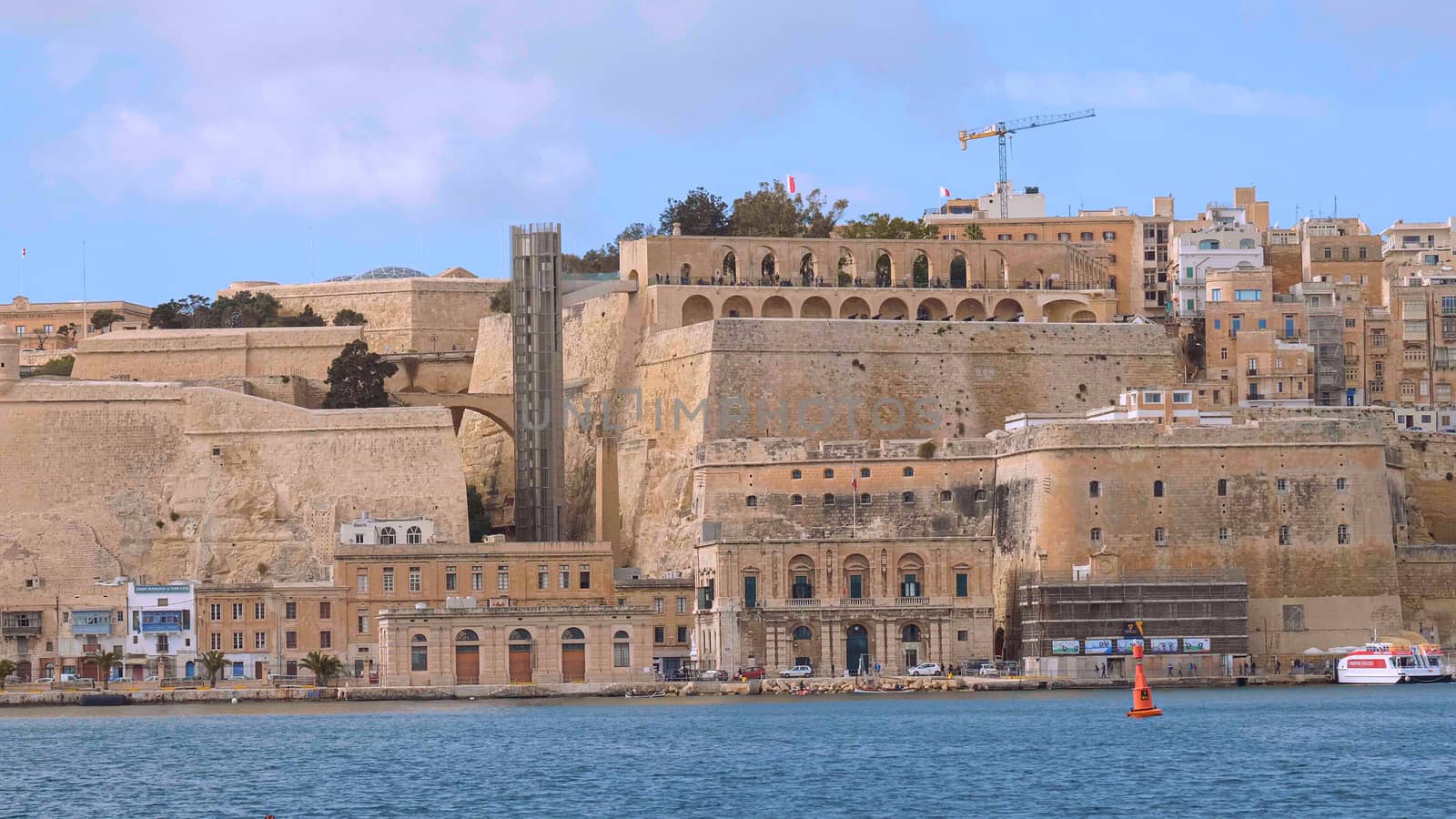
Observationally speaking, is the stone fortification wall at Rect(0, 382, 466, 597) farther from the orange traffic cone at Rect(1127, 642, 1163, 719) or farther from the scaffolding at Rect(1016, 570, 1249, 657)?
the orange traffic cone at Rect(1127, 642, 1163, 719)

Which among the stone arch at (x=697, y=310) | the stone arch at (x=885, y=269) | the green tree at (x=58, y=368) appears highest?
the stone arch at (x=885, y=269)

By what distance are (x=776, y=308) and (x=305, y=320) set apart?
874 inches

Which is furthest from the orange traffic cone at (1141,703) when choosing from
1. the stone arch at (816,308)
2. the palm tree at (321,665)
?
the stone arch at (816,308)

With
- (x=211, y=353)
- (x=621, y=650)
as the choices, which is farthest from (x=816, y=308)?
(x=211, y=353)

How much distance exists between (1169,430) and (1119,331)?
392 inches

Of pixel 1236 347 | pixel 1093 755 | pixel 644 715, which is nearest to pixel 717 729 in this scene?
pixel 644 715

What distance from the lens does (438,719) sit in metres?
64.0

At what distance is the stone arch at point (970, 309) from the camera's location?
273ft

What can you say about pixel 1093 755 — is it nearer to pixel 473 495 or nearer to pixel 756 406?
A: pixel 756 406

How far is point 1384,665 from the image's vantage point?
6912 centimetres

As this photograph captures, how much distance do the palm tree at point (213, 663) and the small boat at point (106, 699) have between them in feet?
6.47

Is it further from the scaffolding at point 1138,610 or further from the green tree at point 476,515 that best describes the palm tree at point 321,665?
the scaffolding at point 1138,610

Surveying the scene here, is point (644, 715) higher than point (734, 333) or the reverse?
the reverse

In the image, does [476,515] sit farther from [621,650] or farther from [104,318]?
[104,318]
